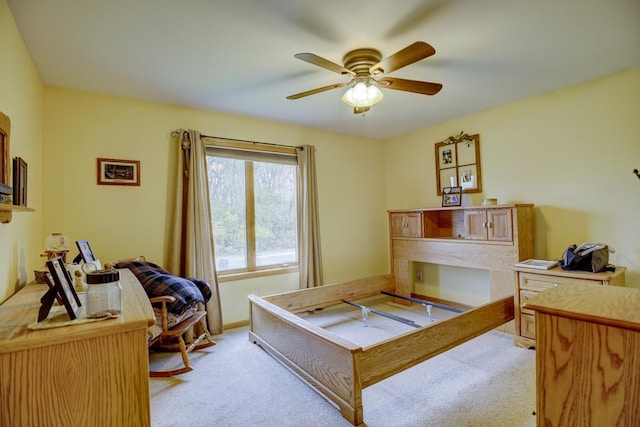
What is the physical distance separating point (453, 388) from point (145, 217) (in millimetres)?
3239

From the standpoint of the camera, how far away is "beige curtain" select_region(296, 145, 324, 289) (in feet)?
13.3

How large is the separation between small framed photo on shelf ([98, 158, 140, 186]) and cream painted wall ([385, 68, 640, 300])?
12.8 ft

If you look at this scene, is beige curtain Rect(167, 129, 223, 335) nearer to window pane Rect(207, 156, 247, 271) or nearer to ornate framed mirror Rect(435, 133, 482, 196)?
window pane Rect(207, 156, 247, 271)

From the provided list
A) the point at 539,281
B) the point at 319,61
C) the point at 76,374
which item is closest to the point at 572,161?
the point at 539,281

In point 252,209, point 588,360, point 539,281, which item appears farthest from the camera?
point 252,209

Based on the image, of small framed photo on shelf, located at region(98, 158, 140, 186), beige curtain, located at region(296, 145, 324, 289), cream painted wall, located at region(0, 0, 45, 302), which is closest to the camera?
cream painted wall, located at region(0, 0, 45, 302)

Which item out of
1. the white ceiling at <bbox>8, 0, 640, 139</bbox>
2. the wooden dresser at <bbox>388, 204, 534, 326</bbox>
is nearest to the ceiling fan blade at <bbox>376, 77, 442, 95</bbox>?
the white ceiling at <bbox>8, 0, 640, 139</bbox>

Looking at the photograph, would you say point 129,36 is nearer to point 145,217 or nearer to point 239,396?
point 145,217

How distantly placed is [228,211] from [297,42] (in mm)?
2163

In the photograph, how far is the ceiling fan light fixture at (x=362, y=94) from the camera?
231cm

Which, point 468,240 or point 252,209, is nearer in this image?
point 468,240

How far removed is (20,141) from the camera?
2.06 metres

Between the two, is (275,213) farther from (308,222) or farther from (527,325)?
(527,325)

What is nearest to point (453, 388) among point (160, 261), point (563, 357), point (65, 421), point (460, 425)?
point (460, 425)
